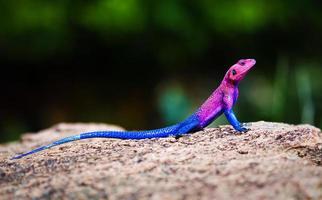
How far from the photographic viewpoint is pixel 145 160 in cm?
257

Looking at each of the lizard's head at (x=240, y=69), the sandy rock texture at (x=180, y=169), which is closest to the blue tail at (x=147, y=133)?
the sandy rock texture at (x=180, y=169)

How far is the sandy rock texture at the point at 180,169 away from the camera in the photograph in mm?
2154

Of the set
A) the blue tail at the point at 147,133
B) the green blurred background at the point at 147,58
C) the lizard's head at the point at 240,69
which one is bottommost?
the blue tail at the point at 147,133

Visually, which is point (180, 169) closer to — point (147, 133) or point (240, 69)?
point (147, 133)

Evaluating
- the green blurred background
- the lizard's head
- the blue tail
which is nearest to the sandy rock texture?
the blue tail

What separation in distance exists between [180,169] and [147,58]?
17.9 feet

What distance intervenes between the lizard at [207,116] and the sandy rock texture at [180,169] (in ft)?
0.45

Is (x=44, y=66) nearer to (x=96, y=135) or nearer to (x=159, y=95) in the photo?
(x=159, y=95)

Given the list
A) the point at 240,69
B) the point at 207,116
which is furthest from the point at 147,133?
the point at 240,69

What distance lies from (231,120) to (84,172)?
3.89 ft

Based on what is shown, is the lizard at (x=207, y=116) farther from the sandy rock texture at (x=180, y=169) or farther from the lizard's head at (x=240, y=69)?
the sandy rock texture at (x=180, y=169)

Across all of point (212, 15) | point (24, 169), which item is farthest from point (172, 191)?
point (212, 15)

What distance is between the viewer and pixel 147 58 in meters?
7.79

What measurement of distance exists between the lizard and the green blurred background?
268 cm
